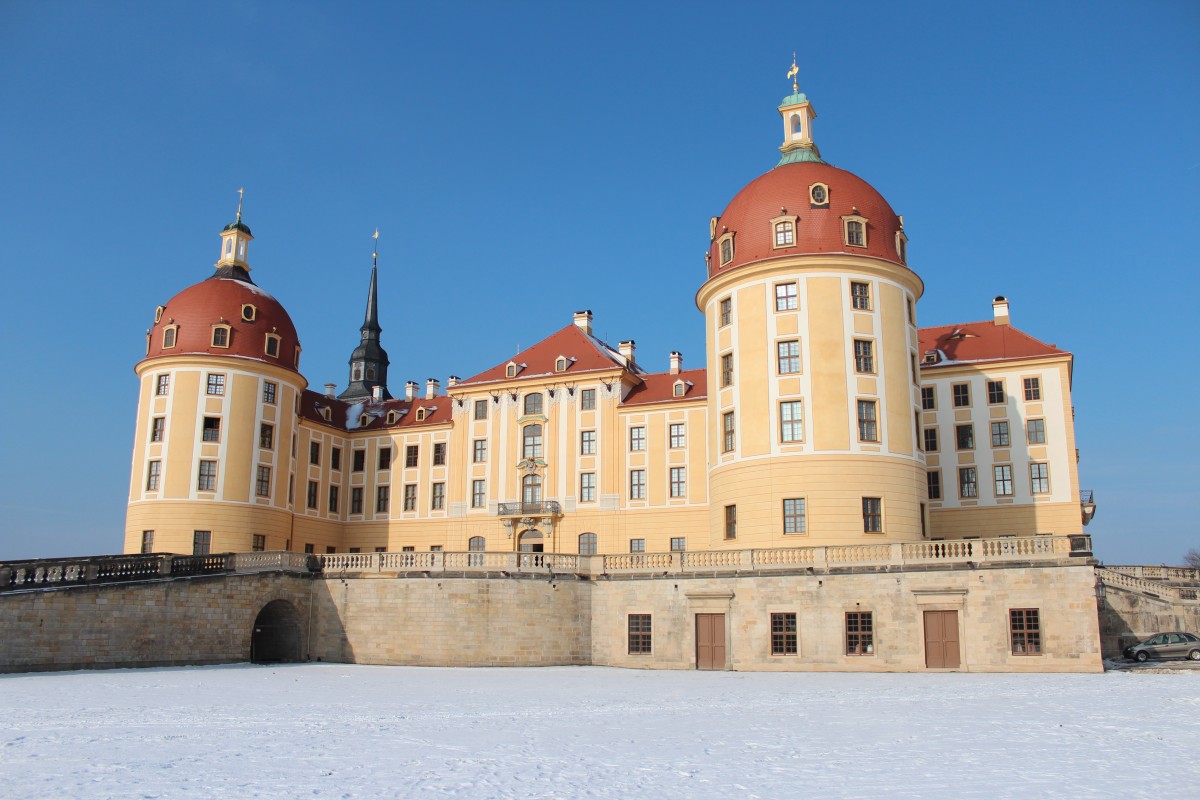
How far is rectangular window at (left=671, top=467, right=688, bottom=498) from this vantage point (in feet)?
148

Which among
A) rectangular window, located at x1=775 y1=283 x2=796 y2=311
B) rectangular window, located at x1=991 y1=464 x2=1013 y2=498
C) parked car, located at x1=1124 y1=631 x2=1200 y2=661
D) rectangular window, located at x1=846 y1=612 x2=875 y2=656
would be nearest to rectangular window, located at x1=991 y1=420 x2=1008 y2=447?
rectangular window, located at x1=991 y1=464 x2=1013 y2=498

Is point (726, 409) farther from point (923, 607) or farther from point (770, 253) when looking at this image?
point (923, 607)

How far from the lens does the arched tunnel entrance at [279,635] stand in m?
35.1

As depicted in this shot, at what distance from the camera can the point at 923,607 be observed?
29062mm

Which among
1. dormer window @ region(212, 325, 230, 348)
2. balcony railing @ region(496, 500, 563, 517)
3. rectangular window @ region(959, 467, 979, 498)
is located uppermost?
dormer window @ region(212, 325, 230, 348)

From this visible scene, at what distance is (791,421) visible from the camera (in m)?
35.0

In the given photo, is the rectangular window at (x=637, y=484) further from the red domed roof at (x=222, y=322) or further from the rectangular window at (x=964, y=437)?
the red domed roof at (x=222, y=322)

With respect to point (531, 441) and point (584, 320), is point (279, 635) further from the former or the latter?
point (584, 320)

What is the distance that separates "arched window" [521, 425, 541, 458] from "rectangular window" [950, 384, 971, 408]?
1968 centimetres

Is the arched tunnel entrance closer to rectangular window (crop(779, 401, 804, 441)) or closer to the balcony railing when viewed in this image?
the balcony railing

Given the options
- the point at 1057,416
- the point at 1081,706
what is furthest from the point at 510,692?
the point at 1057,416

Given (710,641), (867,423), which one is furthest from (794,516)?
(710,641)

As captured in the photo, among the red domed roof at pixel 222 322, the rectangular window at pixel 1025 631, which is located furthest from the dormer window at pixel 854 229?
the red domed roof at pixel 222 322

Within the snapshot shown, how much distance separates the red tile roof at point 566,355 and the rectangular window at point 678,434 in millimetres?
4008
